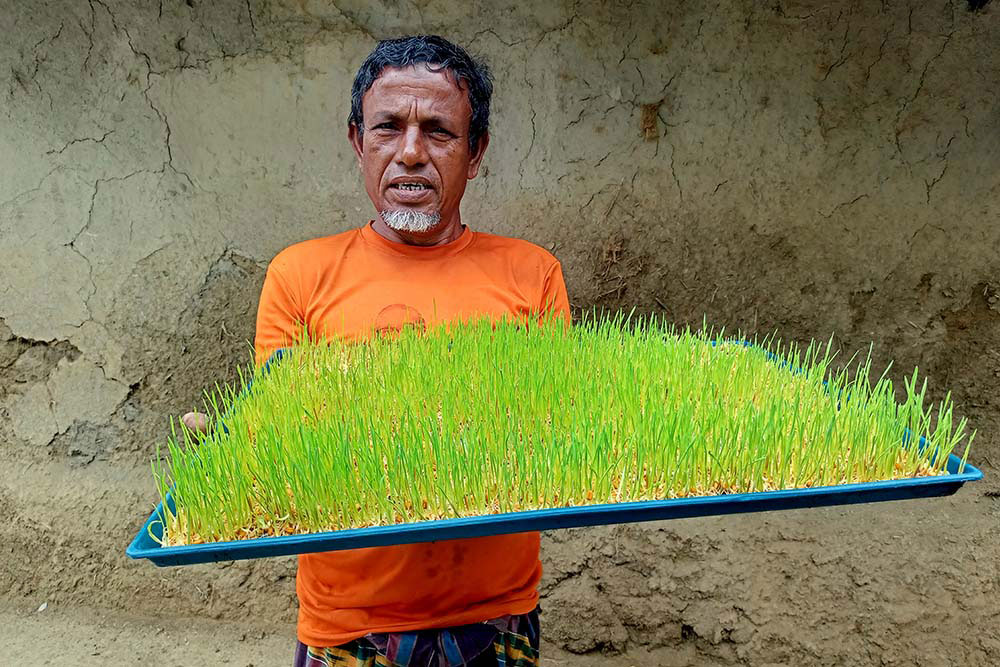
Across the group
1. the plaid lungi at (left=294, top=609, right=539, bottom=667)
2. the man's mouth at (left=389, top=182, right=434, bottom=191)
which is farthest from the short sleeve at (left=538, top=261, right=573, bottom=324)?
the plaid lungi at (left=294, top=609, right=539, bottom=667)

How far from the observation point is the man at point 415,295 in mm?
1232

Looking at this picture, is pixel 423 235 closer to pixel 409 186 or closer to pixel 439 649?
pixel 409 186

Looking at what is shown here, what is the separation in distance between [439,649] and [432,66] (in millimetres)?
1084

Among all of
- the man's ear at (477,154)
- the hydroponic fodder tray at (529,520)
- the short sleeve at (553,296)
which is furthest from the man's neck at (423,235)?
the hydroponic fodder tray at (529,520)

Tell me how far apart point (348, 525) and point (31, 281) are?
6.31 ft

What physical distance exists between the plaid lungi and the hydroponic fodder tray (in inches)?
18.7

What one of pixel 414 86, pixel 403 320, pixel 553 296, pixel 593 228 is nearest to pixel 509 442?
pixel 403 320

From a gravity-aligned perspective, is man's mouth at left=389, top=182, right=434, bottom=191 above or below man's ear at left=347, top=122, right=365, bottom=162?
below

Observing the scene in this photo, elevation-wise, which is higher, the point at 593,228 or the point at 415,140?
the point at 415,140

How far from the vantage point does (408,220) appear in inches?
54.2

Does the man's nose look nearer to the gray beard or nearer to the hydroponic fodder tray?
the gray beard

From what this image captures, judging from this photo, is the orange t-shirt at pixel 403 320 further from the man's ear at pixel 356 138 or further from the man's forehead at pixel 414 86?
the man's forehead at pixel 414 86

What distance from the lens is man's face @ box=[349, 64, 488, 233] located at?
52.0 inches


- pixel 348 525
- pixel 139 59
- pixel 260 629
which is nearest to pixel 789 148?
pixel 348 525
